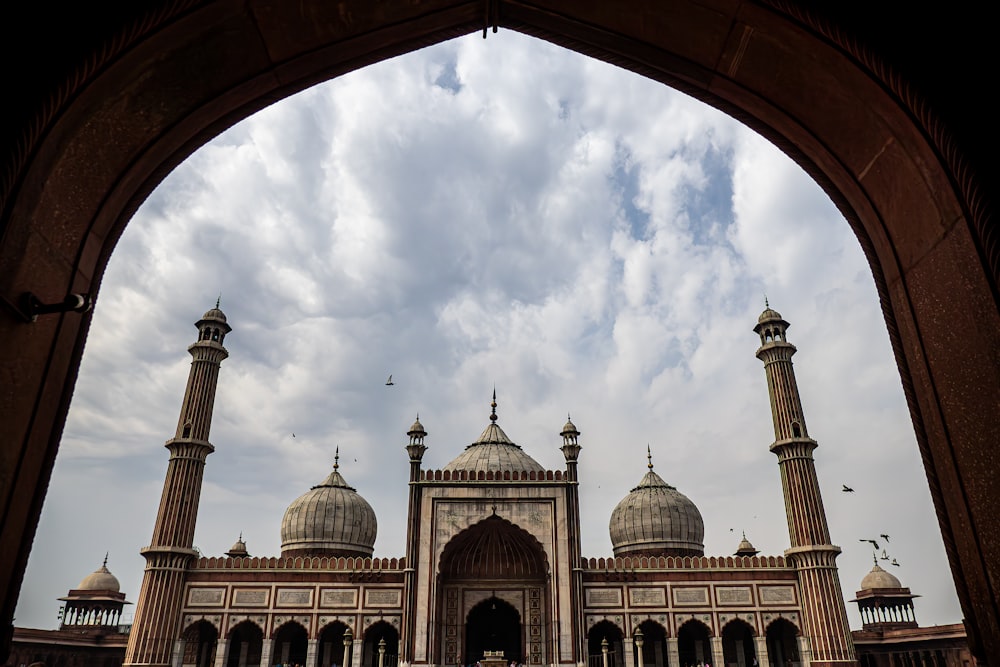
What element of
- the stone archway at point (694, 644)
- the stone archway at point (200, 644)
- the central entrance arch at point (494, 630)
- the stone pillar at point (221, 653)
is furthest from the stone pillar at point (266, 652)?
the stone archway at point (694, 644)

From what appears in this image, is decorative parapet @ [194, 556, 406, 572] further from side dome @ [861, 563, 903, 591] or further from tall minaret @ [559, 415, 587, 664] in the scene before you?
side dome @ [861, 563, 903, 591]

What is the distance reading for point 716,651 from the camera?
70.3ft

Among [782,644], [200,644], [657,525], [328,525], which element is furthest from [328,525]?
[782,644]

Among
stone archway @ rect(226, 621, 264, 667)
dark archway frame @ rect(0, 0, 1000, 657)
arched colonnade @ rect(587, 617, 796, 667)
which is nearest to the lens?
dark archway frame @ rect(0, 0, 1000, 657)

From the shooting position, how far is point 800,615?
70.5 ft

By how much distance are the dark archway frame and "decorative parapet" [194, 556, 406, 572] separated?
20.4 metres

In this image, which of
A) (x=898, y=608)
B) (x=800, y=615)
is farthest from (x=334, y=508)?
(x=898, y=608)

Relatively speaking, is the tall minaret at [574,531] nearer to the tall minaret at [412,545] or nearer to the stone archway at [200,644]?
the tall minaret at [412,545]

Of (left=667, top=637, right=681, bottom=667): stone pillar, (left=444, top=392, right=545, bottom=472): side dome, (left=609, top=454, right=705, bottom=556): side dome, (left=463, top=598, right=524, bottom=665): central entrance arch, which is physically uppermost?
(left=444, top=392, right=545, bottom=472): side dome

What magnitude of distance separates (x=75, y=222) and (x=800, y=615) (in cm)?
2338

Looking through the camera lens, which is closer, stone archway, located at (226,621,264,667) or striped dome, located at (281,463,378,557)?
stone archway, located at (226,621,264,667)

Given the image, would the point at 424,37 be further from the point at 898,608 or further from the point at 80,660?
the point at 898,608

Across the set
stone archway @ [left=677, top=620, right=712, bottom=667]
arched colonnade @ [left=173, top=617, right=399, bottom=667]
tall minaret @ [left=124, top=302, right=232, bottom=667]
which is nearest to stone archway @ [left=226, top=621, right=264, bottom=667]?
arched colonnade @ [left=173, top=617, right=399, bottom=667]

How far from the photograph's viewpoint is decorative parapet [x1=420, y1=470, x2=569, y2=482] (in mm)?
23031
